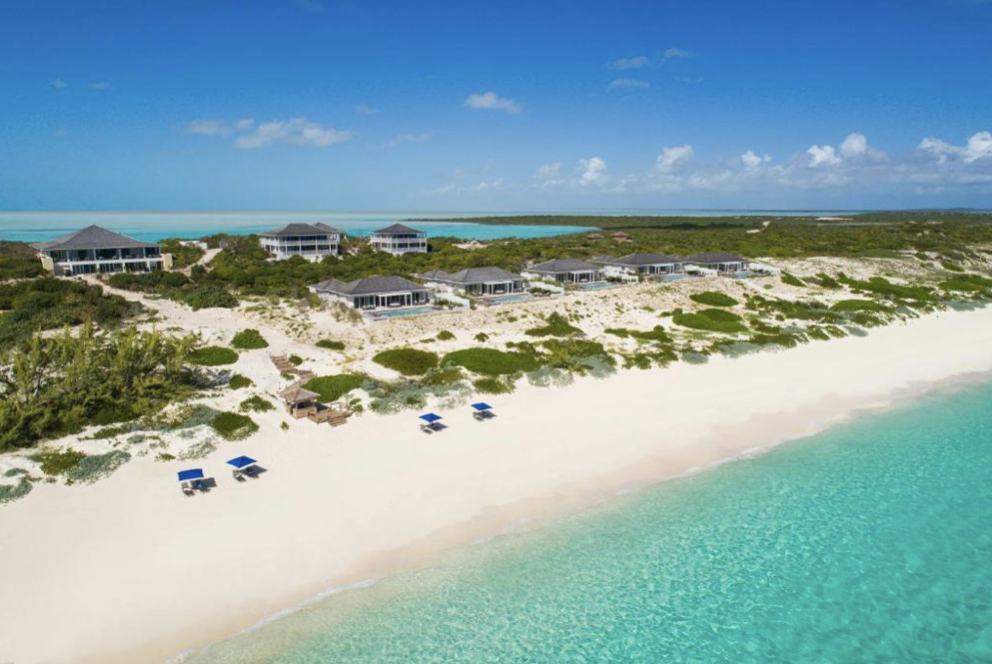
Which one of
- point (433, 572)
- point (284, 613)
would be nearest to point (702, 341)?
point (433, 572)

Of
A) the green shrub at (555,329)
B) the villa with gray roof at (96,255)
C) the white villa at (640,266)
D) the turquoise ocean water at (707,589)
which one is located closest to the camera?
the turquoise ocean water at (707,589)

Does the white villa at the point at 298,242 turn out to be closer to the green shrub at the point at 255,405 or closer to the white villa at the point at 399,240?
the white villa at the point at 399,240

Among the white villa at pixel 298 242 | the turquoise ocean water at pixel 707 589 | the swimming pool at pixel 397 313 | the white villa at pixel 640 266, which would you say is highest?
the white villa at pixel 298 242

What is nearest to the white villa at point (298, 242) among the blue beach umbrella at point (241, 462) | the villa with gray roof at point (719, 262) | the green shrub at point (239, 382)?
the villa with gray roof at point (719, 262)

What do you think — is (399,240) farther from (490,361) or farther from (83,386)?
(83,386)

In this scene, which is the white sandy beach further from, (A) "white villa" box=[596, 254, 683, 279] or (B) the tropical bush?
(A) "white villa" box=[596, 254, 683, 279]

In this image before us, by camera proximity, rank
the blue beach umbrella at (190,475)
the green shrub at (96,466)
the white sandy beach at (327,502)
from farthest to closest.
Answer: the green shrub at (96,466) < the blue beach umbrella at (190,475) < the white sandy beach at (327,502)

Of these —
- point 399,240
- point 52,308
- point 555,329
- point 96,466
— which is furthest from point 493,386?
point 399,240

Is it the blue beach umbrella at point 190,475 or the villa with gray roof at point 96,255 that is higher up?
the villa with gray roof at point 96,255
